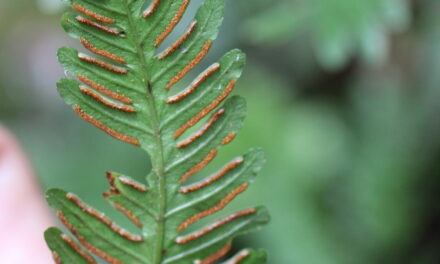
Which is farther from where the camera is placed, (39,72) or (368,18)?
(39,72)

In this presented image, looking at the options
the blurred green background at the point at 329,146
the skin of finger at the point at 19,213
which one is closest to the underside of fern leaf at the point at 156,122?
the skin of finger at the point at 19,213

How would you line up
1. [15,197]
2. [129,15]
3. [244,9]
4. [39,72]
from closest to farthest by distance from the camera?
[129,15] < [15,197] < [244,9] < [39,72]

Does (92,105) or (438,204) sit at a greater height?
(92,105)

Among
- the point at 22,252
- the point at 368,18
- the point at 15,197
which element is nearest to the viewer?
the point at 22,252

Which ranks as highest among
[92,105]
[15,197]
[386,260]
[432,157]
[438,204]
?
[92,105]

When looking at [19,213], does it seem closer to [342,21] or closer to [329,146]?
[342,21]

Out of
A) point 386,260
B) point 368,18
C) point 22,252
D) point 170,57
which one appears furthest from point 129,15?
point 386,260

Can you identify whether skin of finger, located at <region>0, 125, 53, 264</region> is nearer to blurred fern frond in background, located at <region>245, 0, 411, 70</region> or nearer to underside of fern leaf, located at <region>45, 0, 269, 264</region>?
underside of fern leaf, located at <region>45, 0, 269, 264</region>

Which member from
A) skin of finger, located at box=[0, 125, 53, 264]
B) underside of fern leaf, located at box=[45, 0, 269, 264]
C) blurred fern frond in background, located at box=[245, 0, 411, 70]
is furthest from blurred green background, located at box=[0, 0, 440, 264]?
underside of fern leaf, located at box=[45, 0, 269, 264]

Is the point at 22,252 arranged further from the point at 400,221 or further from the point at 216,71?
the point at 400,221
